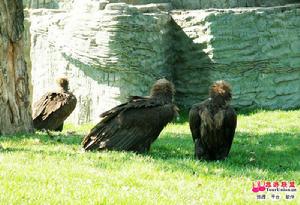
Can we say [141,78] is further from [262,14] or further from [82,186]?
[82,186]

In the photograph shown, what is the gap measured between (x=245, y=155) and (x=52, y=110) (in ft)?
15.7

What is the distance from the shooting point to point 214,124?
9344mm

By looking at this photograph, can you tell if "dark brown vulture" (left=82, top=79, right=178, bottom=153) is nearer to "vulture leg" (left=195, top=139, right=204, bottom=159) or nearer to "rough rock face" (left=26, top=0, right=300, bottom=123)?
"vulture leg" (left=195, top=139, right=204, bottom=159)

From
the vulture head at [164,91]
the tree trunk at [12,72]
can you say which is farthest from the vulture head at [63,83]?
the vulture head at [164,91]

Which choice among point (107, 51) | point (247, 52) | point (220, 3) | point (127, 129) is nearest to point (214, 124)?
point (127, 129)

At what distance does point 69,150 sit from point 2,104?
2459 millimetres

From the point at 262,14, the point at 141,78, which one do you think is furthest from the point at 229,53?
the point at 141,78

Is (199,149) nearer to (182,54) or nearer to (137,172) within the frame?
(137,172)

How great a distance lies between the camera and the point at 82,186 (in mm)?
7059

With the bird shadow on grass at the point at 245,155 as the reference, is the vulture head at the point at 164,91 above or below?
above

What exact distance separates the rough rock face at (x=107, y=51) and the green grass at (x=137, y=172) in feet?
15.0

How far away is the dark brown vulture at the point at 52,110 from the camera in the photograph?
1357 centimetres

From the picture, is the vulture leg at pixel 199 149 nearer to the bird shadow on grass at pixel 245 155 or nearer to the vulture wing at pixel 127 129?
the bird shadow on grass at pixel 245 155

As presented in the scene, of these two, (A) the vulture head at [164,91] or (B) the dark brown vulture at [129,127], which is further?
(A) the vulture head at [164,91]
